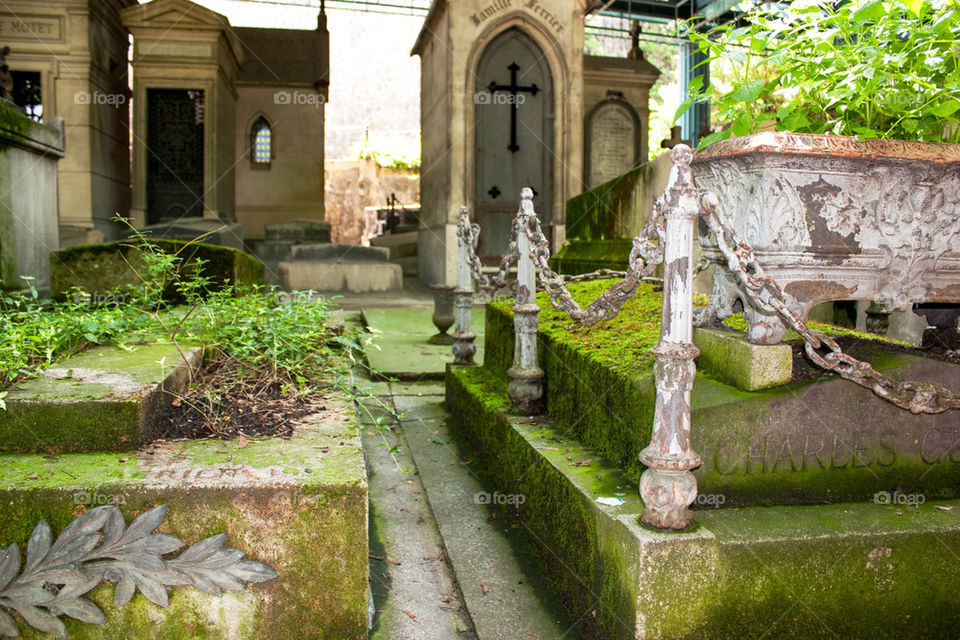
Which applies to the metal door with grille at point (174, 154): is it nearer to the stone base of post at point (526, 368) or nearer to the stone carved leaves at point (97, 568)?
the stone base of post at point (526, 368)

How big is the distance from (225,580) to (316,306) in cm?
227

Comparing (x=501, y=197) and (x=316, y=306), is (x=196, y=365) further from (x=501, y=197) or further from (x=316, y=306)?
(x=501, y=197)

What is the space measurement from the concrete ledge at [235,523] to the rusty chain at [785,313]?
1.32 metres

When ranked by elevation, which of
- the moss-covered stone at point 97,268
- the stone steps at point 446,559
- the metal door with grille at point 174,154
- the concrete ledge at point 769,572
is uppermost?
the metal door with grille at point 174,154

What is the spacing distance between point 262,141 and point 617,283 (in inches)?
632

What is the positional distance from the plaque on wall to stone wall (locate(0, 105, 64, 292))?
12.2m

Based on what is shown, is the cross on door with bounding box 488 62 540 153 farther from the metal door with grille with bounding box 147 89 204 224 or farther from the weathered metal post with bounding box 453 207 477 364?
the weathered metal post with bounding box 453 207 477 364

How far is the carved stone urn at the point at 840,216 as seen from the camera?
8.11 ft

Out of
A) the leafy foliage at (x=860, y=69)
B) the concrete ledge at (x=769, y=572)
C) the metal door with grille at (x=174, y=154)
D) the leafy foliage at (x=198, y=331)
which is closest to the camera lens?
the concrete ledge at (x=769, y=572)

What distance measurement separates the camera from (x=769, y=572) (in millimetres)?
2207

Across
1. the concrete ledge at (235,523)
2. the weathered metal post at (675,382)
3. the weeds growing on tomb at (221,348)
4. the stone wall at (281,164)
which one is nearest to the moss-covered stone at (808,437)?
the weathered metal post at (675,382)

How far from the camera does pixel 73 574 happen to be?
202 cm

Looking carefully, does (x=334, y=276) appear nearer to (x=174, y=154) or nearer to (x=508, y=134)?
(x=508, y=134)

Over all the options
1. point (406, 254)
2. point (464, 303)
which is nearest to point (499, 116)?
point (406, 254)
